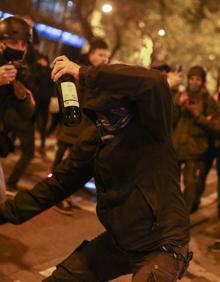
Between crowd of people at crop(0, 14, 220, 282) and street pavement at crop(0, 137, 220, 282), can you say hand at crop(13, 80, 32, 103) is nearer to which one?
street pavement at crop(0, 137, 220, 282)

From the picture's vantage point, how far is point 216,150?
278 inches

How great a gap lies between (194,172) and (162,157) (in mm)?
4088

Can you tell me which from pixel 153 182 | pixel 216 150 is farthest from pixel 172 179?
pixel 216 150

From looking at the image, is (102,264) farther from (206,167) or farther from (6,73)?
(206,167)

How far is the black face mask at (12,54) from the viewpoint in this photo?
15.5 ft

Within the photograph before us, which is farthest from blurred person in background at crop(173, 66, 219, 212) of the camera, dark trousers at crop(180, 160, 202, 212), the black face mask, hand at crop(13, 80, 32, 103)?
the black face mask

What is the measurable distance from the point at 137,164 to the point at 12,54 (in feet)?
8.21

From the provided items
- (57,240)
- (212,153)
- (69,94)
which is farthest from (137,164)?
(212,153)

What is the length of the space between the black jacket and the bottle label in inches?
2.9

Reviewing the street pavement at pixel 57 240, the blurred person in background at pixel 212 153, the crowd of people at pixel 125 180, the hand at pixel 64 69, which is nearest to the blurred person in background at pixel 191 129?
the blurred person in background at pixel 212 153

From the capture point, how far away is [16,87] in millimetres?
5086

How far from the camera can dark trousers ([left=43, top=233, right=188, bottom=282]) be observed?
2680 mm

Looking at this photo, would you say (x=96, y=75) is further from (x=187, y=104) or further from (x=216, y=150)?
(x=216, y=150)

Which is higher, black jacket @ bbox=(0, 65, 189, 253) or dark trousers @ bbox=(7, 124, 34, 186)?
black jacket @ bbox=(0, 65, 189, 253)
